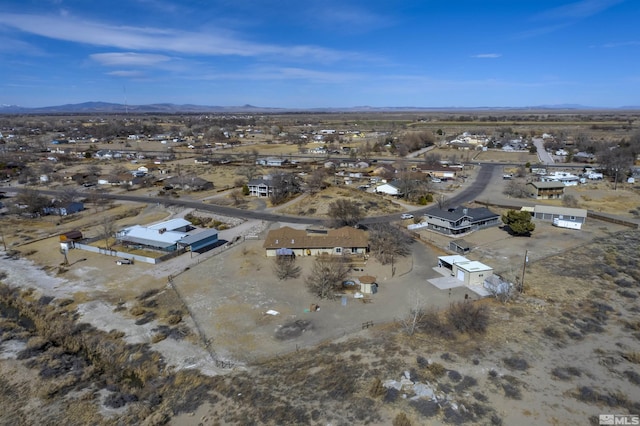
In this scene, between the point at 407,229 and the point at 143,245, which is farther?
the point at 407,229

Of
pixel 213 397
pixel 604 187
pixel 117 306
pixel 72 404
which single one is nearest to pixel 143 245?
pixel 117 306

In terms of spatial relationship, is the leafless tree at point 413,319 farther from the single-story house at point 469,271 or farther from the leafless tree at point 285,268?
the leafless tree at point 285,268

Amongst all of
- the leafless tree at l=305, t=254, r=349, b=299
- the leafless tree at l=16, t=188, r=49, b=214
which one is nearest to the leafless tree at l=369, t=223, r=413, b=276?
the leafless tree at l=305, t=254, r=349, b=299

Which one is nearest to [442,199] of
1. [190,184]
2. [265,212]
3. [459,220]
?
[459,220]

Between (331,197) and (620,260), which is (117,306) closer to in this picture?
(331,197)

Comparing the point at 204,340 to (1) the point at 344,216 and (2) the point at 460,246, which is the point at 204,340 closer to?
(1) the point at 344,216

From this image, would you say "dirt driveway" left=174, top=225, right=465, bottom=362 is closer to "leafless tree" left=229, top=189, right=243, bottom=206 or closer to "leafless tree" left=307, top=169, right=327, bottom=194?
"leafless tree" left=229, top=189, right=243, bottom=206

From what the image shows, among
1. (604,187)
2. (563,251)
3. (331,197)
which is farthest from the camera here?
(604,187)
